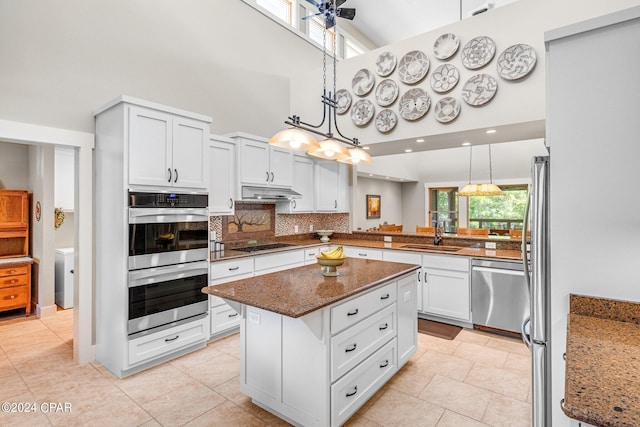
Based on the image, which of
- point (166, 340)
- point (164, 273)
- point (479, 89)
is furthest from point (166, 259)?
point (479, 89)

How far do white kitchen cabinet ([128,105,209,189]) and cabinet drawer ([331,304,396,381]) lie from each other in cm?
207

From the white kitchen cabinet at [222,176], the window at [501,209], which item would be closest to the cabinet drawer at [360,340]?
the white kitchen cabinet at [222,176]

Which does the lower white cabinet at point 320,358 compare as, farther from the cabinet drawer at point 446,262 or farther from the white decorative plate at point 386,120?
the white decorative plate at point 386,120

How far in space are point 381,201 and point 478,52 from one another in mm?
6320

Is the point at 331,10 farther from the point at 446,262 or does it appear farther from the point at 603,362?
the point at 603,362

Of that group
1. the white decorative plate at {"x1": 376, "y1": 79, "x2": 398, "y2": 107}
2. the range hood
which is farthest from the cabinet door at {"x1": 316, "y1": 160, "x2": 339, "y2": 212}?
the white decorative plate at {"x1": 376, "y1": 79, "x2": 398, "y2": 107}

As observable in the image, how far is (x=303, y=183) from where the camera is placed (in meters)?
5.02

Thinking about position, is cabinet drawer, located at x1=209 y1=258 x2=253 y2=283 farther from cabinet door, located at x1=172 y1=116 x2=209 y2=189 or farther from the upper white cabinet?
the upper white cabinet

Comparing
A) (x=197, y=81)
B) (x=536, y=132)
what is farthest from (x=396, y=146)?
(x=197, y=81)

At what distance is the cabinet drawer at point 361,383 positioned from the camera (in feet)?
6.59

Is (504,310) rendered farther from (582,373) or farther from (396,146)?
(582,373)

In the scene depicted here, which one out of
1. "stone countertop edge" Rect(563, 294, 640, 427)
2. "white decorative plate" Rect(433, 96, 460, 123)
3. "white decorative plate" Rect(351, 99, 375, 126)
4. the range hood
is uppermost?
"white decorative plate" Rect(351, 99, 375, 126)

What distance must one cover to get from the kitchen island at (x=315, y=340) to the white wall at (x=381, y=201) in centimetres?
586

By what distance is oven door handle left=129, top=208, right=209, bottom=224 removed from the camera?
2784mm
